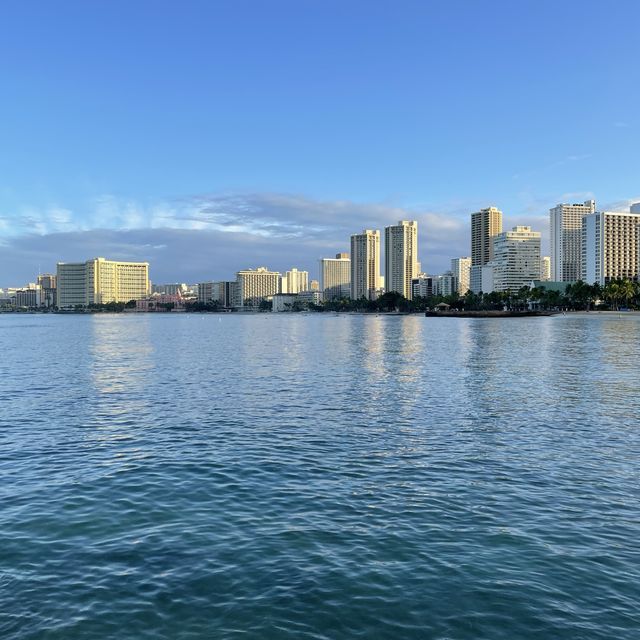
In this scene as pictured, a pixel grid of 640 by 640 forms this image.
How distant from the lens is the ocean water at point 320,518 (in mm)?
12672

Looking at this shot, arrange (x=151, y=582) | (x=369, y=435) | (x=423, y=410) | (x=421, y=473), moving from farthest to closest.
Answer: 1. (x=423, y=410)
2. (x=369, y=435)
3. (x=421, y=473)
4. (x=151, y=582)

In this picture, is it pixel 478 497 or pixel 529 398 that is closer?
pixel 478 497

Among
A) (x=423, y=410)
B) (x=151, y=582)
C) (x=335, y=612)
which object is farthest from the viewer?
(x=423, y=410)

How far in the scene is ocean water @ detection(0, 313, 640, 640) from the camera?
41.6 feet

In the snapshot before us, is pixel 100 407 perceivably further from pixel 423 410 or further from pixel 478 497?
pixel 478 497

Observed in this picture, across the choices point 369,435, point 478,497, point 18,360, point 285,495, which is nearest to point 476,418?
point 369,435

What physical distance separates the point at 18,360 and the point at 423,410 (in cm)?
5800

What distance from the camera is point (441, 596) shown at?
529 inches

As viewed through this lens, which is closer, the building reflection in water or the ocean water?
the ocean water

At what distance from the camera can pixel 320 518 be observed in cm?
1817

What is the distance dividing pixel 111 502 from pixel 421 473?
37.5 ft

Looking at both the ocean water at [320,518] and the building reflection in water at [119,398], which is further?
the building reflection in water at [119,398]

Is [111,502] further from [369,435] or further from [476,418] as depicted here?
[476,418]

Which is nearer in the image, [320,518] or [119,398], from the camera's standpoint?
[320,518]
